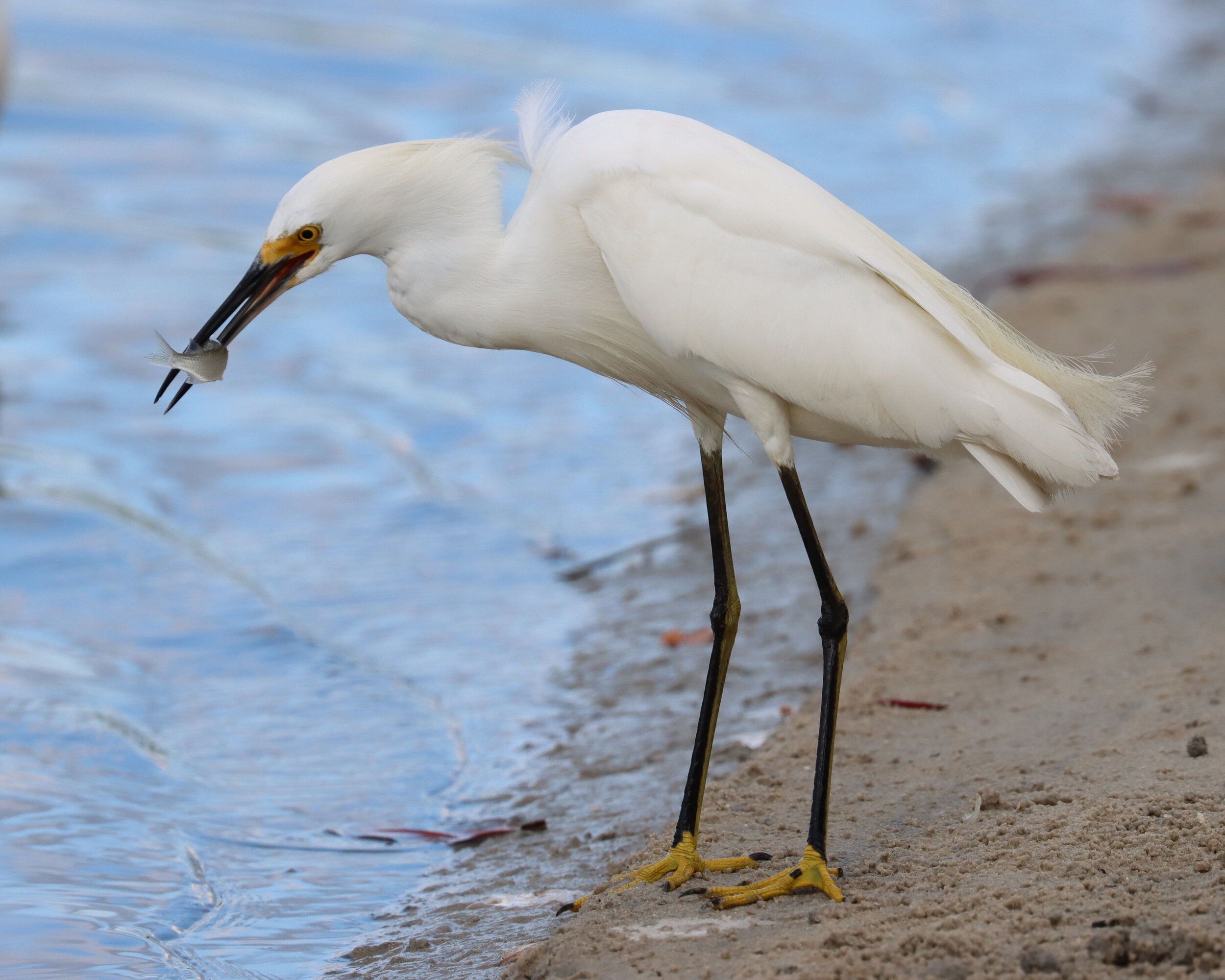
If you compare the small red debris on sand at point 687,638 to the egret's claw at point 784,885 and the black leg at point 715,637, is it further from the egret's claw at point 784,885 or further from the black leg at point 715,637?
the egret's claw at point 784,885

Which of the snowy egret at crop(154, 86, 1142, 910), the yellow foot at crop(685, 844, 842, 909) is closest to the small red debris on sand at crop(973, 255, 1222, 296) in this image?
the snowy egret at crop(154, 86, 1142, 910)

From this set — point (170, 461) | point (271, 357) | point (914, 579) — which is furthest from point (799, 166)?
point (914, 579)

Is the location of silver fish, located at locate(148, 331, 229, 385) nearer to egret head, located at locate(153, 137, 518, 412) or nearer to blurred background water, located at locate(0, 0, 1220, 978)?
egret head, located at locate(153, 137, 518, 412)

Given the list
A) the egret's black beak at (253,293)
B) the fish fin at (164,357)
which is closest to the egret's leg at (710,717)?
the egret's black beak at (253,293)

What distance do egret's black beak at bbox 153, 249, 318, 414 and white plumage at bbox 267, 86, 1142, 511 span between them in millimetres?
33

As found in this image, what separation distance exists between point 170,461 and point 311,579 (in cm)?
160

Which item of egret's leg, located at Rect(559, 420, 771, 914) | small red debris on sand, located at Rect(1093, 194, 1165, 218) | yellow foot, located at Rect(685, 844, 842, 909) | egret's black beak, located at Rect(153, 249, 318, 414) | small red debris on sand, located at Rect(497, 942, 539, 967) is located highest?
small red debris on sand, located at Rect(1093, 194, 1165, 218)

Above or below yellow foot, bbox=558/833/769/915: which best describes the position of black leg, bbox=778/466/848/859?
above

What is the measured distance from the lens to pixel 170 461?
292 inches

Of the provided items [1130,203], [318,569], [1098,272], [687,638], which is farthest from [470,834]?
[1130,203]

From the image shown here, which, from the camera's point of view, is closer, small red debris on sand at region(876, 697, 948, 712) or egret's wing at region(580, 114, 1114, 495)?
egret's wing at region(580, 114, 1114, 495)

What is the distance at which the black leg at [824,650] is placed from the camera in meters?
3.35

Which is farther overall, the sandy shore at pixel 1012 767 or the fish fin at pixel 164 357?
the fish fin at pixel 164 357

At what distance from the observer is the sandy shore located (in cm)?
278
